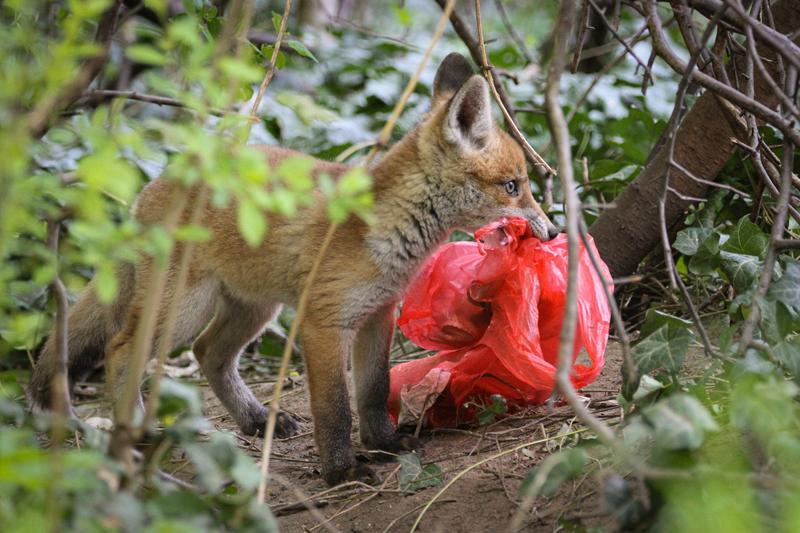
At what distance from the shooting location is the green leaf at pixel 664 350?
281 centimetres

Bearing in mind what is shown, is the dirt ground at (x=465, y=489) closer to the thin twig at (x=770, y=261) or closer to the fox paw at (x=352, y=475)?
the fox paw at (x=352, y=475)

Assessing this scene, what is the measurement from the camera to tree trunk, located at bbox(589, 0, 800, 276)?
13.9ft

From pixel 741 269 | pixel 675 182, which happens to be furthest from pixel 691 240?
pixel 675 182

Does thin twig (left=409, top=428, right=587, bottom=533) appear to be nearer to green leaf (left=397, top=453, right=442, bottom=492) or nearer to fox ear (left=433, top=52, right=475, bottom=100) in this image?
green leaf (left=397, top=453, right=442, bottom=492)

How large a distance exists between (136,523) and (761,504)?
137cm

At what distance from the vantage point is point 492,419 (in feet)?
13.0

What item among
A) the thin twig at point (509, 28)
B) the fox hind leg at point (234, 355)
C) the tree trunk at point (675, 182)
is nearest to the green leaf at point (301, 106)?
the fox hind leg at point (234, 355)

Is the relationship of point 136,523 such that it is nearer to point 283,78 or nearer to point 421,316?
point 421,316

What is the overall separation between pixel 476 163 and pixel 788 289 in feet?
5.29

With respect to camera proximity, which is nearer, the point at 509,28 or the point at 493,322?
the point at 493,322

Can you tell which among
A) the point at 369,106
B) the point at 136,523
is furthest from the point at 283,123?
the point at 136,523

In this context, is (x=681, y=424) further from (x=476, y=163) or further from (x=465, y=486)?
(x=476, y=163)

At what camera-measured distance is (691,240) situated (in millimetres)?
3758

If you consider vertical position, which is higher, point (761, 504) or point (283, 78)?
point (761, 504)
